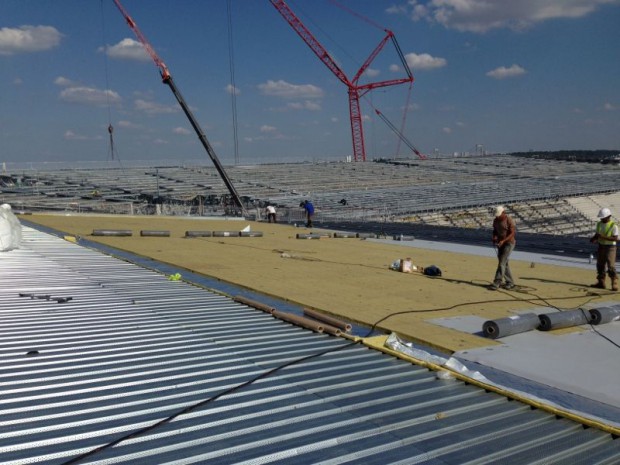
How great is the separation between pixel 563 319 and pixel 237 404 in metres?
4.61

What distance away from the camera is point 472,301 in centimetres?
838

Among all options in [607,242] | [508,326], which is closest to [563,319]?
[508,326]

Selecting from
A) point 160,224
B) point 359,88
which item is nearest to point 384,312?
point 160,224

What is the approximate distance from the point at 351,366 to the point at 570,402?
1.82m

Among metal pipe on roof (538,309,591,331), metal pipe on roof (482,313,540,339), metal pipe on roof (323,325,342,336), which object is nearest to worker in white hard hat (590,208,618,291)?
metal pipe on roof (538,309,591,331)

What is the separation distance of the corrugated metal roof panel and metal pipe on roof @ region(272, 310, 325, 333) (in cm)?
11

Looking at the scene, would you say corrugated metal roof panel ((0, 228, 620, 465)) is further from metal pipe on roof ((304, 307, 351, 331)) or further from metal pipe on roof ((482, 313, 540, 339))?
metal pipe on roof ((482, 313, 540, 339))

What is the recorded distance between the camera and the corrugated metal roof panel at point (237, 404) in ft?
10.7

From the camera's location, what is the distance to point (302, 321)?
6355mm

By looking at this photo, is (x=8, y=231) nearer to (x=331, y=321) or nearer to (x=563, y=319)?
(x=331, y=321)

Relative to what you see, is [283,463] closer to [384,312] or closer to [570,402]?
[570,402]

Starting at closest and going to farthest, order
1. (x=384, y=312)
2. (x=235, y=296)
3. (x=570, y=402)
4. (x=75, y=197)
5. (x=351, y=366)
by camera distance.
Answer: (x=570, y=402), (x=351, y=366), (x=384, y=312), (x=235, y=296), (x=75, y=197)

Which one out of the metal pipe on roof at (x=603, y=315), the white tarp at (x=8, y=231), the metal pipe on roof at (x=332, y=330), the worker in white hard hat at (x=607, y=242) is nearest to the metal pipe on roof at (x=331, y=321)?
the metal pipe on roof at (x=332, y=330)

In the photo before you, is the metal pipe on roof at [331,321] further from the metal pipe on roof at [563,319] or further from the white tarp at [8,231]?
the white tarp at [8,231]
